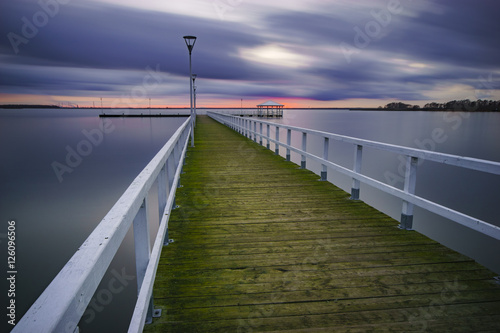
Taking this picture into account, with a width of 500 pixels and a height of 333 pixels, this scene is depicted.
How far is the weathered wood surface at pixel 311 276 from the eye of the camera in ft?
8.15

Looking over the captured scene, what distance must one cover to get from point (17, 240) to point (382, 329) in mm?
12970

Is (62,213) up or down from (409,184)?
down

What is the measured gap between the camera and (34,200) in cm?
1647

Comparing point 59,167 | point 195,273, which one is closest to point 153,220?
point 195,273

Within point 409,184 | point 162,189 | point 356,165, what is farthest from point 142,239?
point 356,165

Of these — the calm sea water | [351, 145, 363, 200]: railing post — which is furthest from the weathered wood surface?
the calm sea water

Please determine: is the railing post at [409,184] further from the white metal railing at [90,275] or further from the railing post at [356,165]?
the white metal railing at [90,275]

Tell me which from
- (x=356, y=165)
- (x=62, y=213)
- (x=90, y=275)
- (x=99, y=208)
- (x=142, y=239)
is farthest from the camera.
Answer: (x=99, y=208)

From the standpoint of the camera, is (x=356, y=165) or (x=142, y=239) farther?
(x=356, y=165)

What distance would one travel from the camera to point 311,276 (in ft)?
10.2

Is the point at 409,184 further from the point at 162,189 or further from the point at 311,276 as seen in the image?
the point at 162,189

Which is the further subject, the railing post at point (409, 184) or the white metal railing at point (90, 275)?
the railing post at point (409, 184)

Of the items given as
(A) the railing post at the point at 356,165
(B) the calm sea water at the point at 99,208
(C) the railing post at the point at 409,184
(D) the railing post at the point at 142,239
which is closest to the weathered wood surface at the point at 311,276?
(C) the railing post at the point at 409,184

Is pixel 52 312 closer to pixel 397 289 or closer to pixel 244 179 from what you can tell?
pixel 397 289
